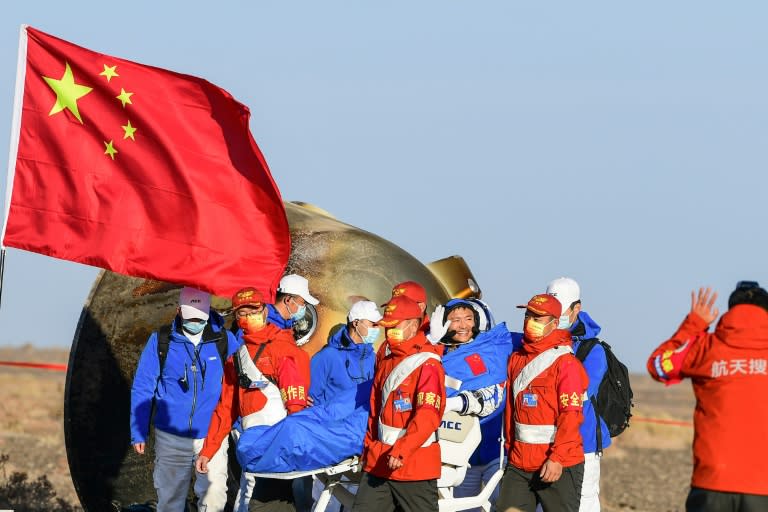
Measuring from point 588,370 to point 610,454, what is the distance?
70.1ft

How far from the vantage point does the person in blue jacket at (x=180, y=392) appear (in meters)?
12.9

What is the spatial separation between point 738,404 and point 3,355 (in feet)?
317

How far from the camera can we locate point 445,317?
12.2 metres

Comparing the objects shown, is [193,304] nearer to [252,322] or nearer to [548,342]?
[252,322]

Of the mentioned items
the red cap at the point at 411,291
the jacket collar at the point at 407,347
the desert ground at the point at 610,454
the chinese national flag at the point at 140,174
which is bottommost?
the desert ground at the point at 610,454

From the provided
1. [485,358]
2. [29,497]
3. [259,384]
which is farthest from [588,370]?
[29,497]

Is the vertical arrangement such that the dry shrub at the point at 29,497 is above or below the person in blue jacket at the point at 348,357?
below

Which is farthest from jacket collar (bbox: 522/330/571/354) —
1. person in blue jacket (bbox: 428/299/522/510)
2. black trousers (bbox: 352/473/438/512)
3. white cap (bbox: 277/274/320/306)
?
white cap (bbox: 277/274/320/306)

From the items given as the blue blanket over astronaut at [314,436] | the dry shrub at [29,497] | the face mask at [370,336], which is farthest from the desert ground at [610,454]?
the blue blanket over astronaut at [314,436]

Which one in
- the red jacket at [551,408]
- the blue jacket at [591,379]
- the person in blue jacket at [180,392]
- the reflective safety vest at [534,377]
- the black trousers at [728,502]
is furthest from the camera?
the person in blue jacket at [180,392]

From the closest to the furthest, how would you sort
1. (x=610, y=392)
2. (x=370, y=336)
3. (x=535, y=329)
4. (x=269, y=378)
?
(x=535, y=329)
(x=269, y=378)
(x=610, y=392)
(x=370, y=336)

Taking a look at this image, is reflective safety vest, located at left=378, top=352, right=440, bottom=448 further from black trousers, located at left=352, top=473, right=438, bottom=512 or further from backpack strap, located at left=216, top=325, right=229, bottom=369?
backpack strap, located at left=216, top=325, right=229, bottom=369

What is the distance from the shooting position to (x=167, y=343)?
1295 cm

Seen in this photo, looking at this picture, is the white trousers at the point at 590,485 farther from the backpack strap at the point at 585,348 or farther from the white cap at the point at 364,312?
the white cap at the point at 364,312
